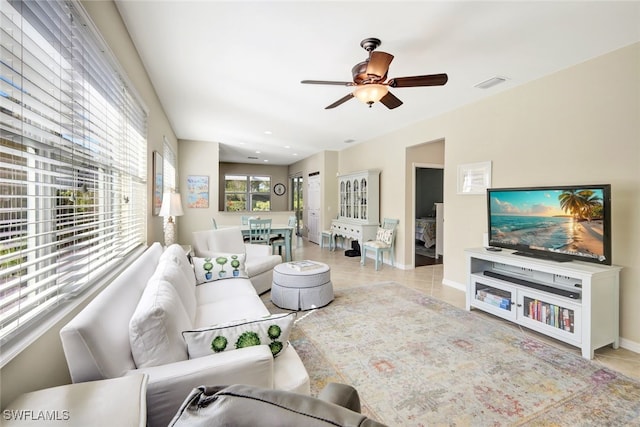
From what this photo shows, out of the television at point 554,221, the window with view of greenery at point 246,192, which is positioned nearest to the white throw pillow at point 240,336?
the television at point 554,221

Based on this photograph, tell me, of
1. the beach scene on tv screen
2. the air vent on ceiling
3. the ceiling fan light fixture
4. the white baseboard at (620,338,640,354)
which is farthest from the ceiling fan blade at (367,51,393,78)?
the white baseboard at (620,338,640,354)

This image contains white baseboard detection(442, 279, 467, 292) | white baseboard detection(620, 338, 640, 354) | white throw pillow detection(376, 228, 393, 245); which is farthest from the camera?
white throw pillow detection(376, 228, 393, 245)

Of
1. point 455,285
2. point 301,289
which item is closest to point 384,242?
point 455,285

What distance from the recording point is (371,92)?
242 cm

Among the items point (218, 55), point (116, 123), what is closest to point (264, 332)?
point (116, 123)

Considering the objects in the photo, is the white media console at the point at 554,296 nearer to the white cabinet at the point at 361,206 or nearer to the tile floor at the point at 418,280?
the tile floor at the point at 418,280

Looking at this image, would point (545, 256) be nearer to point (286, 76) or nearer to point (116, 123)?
point (286, 76)

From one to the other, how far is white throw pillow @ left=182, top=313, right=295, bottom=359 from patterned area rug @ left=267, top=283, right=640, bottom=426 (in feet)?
2.49

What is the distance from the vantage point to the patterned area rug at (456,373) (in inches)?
66.8

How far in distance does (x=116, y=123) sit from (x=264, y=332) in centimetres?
195

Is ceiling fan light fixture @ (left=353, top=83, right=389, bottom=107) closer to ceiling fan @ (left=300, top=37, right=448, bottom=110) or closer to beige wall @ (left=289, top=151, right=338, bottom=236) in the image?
ceiling fan @ (left=300, top=37, right=448, bottom=110)

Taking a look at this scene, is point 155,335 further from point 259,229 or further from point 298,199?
point 298,199

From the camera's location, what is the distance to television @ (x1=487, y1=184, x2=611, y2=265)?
2.42m

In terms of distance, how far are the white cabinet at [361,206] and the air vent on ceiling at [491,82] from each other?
273 centimetres
